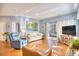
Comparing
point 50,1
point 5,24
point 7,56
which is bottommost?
point 7,56

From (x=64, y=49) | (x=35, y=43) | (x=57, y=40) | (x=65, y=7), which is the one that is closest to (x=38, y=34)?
(x=35, y=43)

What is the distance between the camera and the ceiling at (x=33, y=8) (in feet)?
7.13

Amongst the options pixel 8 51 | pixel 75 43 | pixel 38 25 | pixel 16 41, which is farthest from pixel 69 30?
pixel 8 51

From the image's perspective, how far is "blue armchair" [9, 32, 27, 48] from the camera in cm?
220

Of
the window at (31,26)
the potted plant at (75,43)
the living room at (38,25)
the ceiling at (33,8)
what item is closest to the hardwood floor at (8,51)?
the living room at (38,25)

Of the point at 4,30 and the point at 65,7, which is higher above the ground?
the point at 65,7

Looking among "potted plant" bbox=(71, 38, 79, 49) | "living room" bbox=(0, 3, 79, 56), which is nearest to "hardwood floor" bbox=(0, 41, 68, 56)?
"living room" bbox=(0, 3, 79, 56)

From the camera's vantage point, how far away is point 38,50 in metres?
2.17

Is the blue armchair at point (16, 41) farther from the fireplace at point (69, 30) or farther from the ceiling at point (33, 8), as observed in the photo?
the fireplace at point (69, 30)

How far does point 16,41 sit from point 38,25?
46 centimetres

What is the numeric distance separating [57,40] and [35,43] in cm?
37

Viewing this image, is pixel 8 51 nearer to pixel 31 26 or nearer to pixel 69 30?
pixel 31 26

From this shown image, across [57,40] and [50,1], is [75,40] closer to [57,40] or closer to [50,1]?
[57,40]

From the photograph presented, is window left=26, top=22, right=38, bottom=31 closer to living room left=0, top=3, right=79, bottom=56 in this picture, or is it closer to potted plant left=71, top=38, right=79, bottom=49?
living room left=0, top=3, right=79, bottom=56
